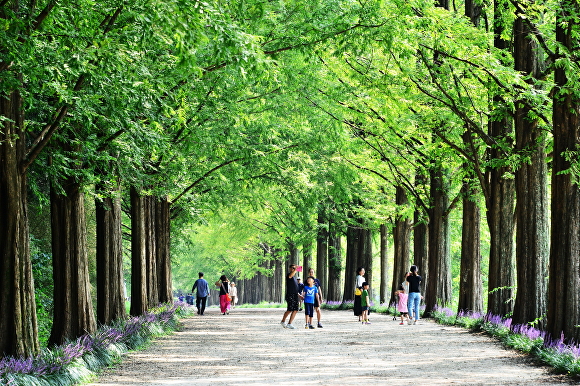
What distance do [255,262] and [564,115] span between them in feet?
146

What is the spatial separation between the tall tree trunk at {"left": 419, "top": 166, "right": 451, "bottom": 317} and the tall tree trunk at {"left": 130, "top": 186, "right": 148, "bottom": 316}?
972cm

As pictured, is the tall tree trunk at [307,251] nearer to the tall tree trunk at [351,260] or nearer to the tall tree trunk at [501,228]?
the tall tree trunk at [351,260]

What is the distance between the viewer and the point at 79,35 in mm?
9062

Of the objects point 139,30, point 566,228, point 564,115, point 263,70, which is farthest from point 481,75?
point 139,30

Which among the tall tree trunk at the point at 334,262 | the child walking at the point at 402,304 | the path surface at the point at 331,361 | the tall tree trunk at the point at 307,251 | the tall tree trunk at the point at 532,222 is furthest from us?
the tall tree trunk at the point at 307,251

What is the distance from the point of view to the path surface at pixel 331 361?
10008mm

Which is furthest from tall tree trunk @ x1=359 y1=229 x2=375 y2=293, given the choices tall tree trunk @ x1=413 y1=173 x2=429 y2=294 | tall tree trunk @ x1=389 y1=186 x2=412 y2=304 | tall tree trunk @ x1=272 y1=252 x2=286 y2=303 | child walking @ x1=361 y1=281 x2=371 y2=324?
tall tree trunk @ x1=272 y1=252 x2=286 y2=303

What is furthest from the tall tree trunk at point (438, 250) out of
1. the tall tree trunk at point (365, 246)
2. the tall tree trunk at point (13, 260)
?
the tall tree trunk at point (13, 260)

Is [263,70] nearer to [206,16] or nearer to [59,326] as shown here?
[206,16]

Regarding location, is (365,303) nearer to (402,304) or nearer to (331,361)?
(402,304)

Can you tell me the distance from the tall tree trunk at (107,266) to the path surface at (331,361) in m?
Answer: 1.36

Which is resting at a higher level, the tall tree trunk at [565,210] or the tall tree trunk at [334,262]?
the tall tree trunk at [565,210]

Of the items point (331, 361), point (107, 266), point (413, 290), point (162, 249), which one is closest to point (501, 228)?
point (413, 290)

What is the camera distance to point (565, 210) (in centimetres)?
1203
